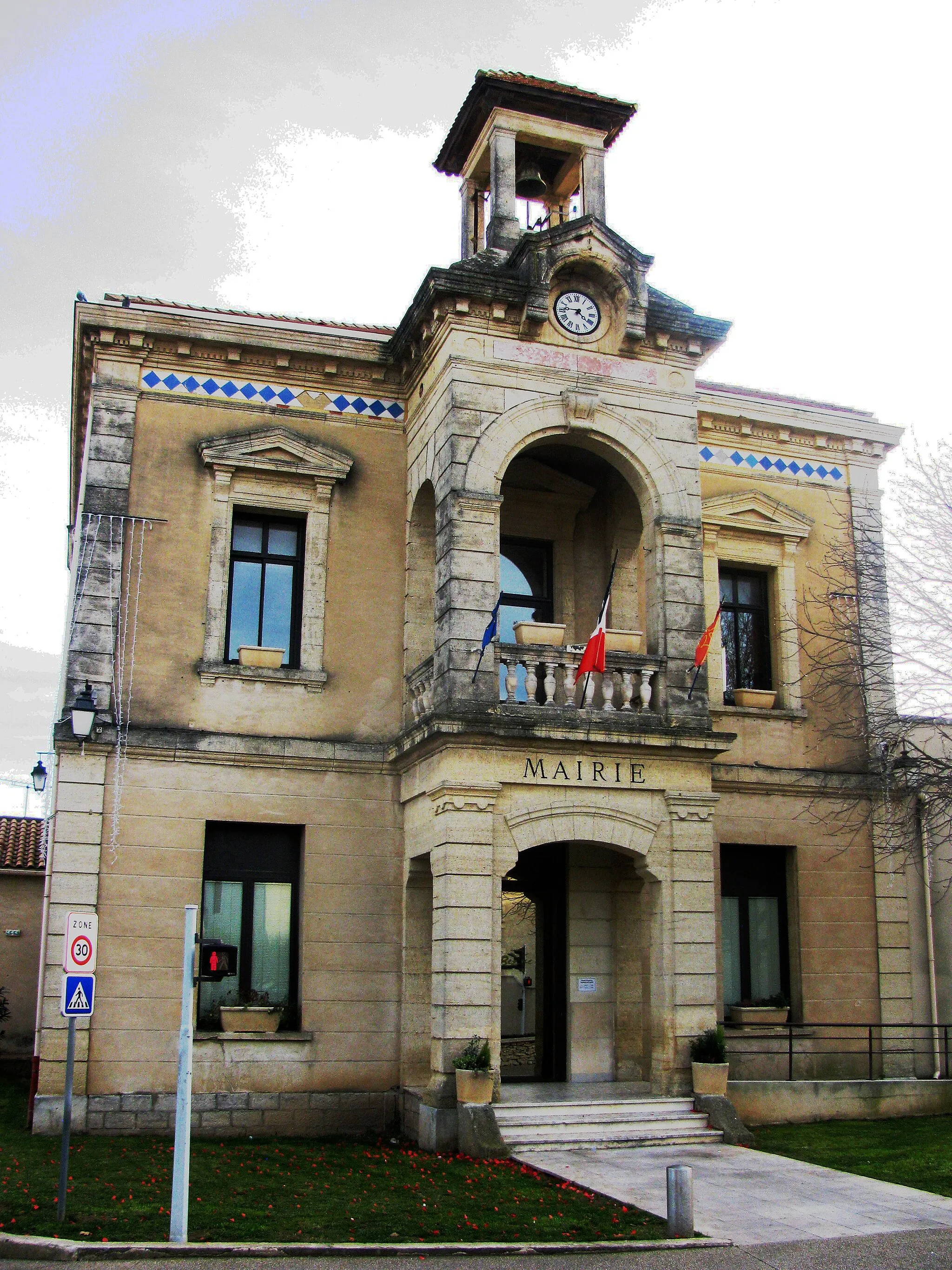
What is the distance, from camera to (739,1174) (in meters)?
12.2

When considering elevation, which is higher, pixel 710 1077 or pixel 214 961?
pixel 214 961

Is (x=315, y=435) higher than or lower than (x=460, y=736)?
higher

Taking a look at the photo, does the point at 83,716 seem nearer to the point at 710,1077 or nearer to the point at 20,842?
the point at 710,1077

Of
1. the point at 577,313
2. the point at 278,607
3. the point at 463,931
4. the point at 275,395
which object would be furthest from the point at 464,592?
the point at 275,395

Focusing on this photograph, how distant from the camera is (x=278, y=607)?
17156mm

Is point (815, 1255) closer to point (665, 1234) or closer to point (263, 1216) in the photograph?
point (665, 1234)

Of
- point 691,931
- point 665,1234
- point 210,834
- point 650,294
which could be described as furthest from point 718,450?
point 665,1234

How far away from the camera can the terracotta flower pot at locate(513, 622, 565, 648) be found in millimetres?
15531

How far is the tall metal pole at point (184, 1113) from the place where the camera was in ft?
30.6

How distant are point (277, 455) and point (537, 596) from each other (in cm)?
438

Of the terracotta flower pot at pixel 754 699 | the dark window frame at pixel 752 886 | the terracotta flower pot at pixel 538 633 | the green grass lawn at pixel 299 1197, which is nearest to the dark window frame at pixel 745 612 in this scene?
the terracotta flower pot at pixel 754 699

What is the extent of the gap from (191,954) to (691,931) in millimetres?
7089

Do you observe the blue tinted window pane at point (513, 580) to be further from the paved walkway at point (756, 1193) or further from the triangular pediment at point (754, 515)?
the paved walkway at point (756, 1193)

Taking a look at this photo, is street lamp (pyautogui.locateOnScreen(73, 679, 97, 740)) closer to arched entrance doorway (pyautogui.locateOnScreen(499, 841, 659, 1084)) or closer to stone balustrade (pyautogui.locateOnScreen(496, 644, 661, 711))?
stone balustrade (pyautogui.locateOnScreen(496, 644, 661, 711))
